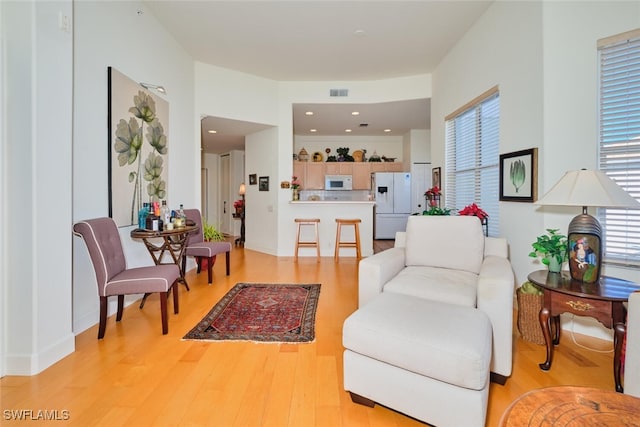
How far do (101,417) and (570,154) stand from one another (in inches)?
140

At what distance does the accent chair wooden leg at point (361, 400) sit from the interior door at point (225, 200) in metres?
7.87

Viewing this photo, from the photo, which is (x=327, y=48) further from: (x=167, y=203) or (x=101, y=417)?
(x=101, y=417)

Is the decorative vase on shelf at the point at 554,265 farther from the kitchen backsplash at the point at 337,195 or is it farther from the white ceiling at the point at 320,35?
the kitchen backsplash at the point at 337,195

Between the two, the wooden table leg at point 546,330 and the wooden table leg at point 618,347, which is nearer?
the wooden table leg at point 618,347

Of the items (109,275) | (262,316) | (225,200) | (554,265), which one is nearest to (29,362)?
(109,275)

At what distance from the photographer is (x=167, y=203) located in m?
3.93

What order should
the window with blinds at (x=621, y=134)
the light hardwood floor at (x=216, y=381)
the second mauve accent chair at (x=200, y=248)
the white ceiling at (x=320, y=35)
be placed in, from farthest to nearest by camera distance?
the second mauve accent chair at (x=200, y=248)
the white ceiling at (x=320, y=35)
the window with blinds at (x=621, y=134)
the light hardwood floor at (x=216, y=381)

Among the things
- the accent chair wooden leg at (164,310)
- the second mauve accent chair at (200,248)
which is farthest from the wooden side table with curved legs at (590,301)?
the second mauve accent chair at (200,248)

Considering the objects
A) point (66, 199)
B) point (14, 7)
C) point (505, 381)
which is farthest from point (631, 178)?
point (14, 7)

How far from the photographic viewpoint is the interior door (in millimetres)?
9008

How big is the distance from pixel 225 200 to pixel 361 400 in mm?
8201

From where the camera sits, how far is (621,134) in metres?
2.35

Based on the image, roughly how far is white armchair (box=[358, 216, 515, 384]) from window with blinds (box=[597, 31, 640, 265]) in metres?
0.78

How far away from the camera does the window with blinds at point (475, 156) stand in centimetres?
343
